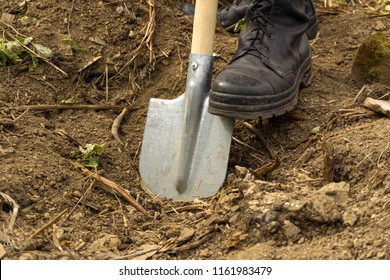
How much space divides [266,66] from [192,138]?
40 centimetres

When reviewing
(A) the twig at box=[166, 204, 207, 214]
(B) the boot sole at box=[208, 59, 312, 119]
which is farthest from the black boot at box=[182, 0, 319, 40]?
(A) the twig at box=[166, 204, 207, 214]

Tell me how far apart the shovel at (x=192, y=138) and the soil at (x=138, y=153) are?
0.21 ft

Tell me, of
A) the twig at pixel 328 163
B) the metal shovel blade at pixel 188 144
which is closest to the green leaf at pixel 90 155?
the metal shovel blade at pixel 188 144

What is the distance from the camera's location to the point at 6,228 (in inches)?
97.1

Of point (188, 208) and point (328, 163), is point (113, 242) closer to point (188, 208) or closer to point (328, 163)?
point (188, 208)

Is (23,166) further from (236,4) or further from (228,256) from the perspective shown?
(236,4)

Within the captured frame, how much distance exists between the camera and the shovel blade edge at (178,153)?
117 inches

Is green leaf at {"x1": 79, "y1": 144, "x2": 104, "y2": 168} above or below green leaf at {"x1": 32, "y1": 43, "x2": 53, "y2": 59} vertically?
below

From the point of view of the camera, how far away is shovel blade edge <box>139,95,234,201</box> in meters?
2.97

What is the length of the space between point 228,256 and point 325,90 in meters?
1.24

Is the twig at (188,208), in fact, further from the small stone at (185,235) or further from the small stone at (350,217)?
the small stone at (350,217)

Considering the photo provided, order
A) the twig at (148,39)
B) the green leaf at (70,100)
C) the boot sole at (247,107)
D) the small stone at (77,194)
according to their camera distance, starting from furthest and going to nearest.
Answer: the twig at (148,39) < the green leaf at (70,100) < the boot sole at (247,107) < the small stone at (77,194)

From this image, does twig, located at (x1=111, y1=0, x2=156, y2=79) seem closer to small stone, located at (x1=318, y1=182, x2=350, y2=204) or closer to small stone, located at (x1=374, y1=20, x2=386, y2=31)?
small stone, located at (x1=374, y1=20, x2=386, y2=31)

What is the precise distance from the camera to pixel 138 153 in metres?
3.19
